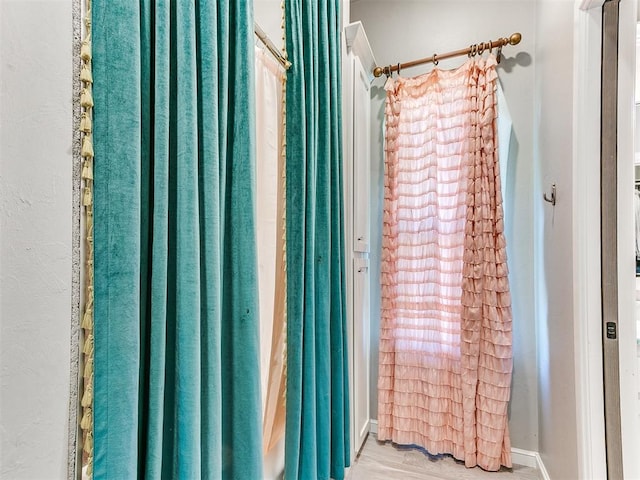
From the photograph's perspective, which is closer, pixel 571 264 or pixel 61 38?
pixel 61 38

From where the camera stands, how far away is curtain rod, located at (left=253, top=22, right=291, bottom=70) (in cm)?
104

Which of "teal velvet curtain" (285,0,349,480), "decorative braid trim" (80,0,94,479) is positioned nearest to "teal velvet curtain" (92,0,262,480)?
"decorative braid trim" (80,0,94,479)

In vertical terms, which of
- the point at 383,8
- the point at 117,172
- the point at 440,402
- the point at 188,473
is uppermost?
the point at 383,8

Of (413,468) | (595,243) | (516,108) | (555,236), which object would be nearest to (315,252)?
(595,243)

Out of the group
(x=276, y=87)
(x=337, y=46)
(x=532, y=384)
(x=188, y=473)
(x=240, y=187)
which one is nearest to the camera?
(x=188, y=473)

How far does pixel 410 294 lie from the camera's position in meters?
2.03

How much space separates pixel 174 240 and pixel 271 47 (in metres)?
0.79

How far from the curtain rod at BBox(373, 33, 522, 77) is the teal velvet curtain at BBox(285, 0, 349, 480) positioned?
705 millimetres

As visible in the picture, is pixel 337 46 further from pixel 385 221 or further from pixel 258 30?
pixel 385 221

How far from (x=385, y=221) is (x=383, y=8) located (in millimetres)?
1469

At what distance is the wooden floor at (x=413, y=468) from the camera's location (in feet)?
5.81

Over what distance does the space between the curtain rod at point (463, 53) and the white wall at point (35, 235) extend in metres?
1.99

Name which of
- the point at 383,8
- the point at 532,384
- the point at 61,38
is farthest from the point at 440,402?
the point at 383,8

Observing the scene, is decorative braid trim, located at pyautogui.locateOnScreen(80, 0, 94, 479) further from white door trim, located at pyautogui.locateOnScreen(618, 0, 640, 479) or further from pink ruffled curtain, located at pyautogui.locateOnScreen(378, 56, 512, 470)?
pink ruffled curtain, located at pyautogui.locateOnScreen(378, 56, 512, 470)
